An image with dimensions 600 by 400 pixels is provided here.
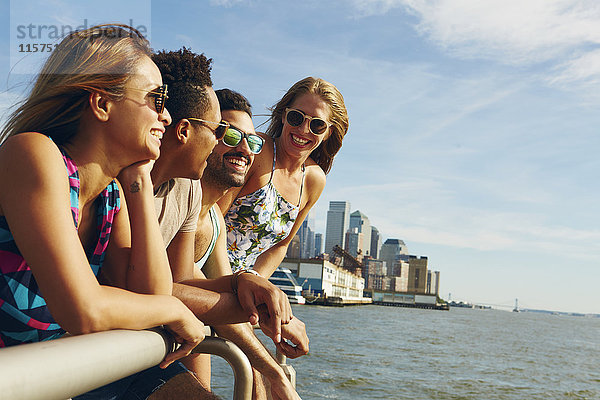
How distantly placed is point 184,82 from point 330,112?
4.66 ft

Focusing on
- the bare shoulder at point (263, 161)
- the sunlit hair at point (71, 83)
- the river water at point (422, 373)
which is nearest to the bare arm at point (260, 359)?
the sunlit hair at point (71, 83)

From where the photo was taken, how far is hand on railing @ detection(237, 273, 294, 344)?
1.93 m

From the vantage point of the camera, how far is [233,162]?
2924 mm

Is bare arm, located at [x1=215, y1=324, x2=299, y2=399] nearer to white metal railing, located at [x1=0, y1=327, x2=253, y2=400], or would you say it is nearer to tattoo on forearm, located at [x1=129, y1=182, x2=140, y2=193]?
tattoo on forearm, located at [x1=129, y1=182, x2=140, y2=193]

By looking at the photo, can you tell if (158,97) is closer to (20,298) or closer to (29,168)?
(29,168)

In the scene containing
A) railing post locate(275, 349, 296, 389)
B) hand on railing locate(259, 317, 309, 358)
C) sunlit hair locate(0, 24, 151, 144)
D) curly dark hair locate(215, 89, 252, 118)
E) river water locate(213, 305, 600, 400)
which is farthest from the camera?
river water locate(213, 305, 600, 400)

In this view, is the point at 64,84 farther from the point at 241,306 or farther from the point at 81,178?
the point at 241,306

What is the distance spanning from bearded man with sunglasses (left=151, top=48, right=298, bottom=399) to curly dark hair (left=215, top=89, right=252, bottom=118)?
1.93 feet

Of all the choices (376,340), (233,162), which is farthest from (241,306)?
(376,340)

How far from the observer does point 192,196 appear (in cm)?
241

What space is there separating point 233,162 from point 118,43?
4.38 ft

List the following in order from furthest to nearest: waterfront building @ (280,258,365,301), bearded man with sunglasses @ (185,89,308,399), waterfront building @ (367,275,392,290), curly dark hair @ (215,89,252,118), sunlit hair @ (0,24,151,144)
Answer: waterfront building @ (367,275,392,290) → waterfront building @ (280,258,365,301) → curly dark hair @ (215,89,252,118) → bearded man with sunglasses @ (185,89,308,399) → sunlit hair @ (0,24,151,144)

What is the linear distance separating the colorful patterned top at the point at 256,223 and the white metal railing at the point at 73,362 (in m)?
2.29

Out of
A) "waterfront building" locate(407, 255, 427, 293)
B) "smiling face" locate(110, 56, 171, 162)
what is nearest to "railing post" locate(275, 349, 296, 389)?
"smiling face" locate(110, 56, 171, 162)
